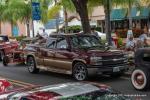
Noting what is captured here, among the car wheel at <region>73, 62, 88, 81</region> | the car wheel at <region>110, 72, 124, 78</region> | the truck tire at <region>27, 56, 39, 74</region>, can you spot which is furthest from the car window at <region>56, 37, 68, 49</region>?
the truck tire at <region>27, 56, 39, 74</region>

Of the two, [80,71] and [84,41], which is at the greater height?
[84,41]

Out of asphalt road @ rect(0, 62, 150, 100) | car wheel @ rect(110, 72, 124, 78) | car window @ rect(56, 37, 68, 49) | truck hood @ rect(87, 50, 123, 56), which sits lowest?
asphalt road @ rect(0, 62, 150, 100)

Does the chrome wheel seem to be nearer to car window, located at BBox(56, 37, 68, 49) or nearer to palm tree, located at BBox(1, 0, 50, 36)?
car window, located at BBox(56, 37, 68, 49)

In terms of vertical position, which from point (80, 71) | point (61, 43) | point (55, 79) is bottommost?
point (55, 79)

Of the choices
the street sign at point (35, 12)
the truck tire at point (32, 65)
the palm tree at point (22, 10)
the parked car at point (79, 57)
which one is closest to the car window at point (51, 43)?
the parked car at point (79, 57)

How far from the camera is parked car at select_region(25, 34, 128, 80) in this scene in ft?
46.4

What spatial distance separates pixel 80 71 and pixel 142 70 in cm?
330

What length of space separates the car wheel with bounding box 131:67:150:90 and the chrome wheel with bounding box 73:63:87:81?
2611 millimetres

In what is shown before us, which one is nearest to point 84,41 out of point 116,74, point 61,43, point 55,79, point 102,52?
point 61,43

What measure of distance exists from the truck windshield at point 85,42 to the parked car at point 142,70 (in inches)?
136

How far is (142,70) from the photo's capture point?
459 inches

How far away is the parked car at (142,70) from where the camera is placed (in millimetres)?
11555

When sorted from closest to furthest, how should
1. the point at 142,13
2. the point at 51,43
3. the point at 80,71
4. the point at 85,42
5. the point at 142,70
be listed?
the point at 142,70
the point at 80,71
the point at 85,42
the point at 51,43
the point at 142,13

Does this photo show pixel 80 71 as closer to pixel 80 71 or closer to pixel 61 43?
pixel 80 71
